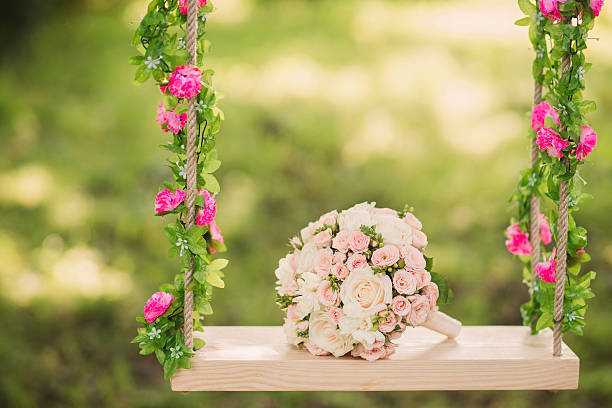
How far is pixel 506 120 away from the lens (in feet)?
13.7

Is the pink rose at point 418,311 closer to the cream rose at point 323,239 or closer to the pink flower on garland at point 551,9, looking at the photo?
the cream rose at point 323,239

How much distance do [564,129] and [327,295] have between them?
2.41ft

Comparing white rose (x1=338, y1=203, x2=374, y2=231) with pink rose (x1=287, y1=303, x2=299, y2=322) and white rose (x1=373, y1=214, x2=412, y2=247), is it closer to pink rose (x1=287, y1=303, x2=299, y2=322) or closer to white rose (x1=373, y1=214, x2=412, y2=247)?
white rose (x1=373, y1=214, x2=412, y2=247)

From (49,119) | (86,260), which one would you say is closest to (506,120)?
(86,260)

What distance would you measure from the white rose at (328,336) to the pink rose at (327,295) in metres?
0.05

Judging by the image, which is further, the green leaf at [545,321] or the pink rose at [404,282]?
the green leaf at [545,321]

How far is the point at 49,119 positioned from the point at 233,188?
51.6 inches

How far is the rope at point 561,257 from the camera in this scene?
1761mm

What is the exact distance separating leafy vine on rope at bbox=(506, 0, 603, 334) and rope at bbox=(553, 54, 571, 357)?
1 cm

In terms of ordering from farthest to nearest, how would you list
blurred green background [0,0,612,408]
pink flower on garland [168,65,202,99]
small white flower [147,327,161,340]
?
blurred green background [0,0,612,408]
small white flower [147,327,161,340]
pink flower on garland [168,65,202,99]

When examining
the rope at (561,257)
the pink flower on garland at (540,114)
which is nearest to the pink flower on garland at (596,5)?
the rope at (561,257)

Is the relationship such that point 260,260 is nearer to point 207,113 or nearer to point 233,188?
point 233,188

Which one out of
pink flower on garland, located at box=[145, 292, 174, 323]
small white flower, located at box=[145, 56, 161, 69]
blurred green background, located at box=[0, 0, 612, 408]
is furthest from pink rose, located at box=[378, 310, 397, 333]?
blurred green background, located at box=[0, 0, 612, 408]

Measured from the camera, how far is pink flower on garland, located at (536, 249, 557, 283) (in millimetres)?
1914
